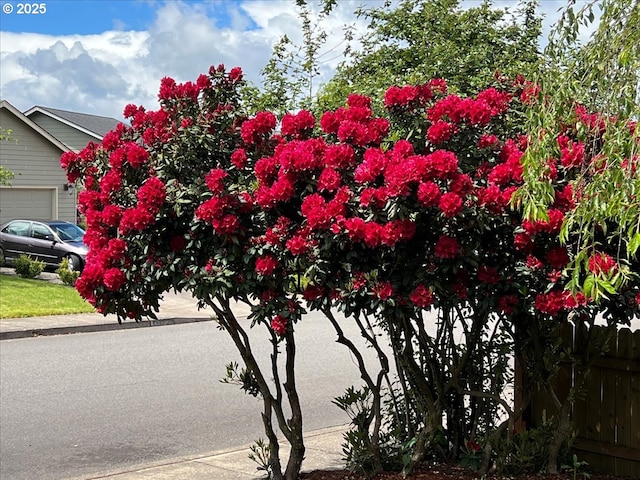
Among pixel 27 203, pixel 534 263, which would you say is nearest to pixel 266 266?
pixel 534 263

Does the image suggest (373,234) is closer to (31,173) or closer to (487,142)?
(487,142)

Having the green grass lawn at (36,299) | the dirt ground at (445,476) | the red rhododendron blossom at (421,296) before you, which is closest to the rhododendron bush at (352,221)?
the red rhododendron blossom at (421,296)

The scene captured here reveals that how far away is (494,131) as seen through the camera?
483 centimetres

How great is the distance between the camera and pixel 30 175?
28844mm

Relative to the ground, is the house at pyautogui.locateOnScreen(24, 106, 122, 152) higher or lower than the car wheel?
higher

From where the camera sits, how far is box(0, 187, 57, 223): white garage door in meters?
28.3

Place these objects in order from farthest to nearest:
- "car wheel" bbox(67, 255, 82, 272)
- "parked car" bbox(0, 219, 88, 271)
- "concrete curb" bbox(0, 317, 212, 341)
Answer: "parked car" bbox(0, 219, 88, 271) → "car wheel" bbox(67, 255, 82, 272) → "concrete curb" bbox(0, 317, 212, 341)

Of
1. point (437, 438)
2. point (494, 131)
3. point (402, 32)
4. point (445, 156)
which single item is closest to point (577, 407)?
point (437, 438)

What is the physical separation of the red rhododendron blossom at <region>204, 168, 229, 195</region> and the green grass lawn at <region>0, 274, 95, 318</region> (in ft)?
36.3

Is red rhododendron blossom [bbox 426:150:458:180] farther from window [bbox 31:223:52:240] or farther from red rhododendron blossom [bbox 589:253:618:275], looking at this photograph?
window [bbox 31:223:52:240]

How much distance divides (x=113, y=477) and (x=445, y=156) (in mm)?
3670

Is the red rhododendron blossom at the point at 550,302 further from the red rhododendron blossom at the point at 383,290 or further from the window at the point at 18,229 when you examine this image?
the window at the point at 18,229

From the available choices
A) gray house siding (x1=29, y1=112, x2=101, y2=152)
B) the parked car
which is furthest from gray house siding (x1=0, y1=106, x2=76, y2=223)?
gray house siding (x1=29, y1=112, x2=101, y2=152)

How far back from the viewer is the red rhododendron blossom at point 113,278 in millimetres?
4656
